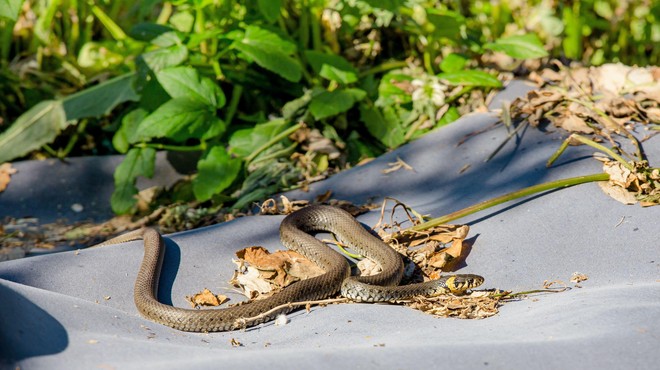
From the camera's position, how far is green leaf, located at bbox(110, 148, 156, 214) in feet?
19.9

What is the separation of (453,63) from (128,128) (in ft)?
8.87

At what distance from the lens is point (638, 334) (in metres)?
2.88

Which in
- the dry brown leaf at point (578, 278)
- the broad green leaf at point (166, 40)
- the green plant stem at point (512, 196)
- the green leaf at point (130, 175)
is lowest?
the green leaf at point (130, 175)

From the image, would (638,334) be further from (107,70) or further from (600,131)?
(107,70)

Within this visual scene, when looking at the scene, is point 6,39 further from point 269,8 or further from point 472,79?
point 472,79

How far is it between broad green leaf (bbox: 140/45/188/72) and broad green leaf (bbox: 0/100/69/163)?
117cm

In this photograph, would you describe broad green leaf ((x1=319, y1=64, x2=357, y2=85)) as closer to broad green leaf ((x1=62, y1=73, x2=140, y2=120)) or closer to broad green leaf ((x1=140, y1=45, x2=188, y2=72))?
broad green leaf ((x1=140, y1=45, x2=188, y2=72))

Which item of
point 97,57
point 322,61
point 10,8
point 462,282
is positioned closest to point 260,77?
point 322,61

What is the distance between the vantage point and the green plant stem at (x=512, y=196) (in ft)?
14.4

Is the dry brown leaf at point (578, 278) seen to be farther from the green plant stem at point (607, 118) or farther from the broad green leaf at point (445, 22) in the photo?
the broad green leaf at point (445, 22)

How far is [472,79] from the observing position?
20.1 ft

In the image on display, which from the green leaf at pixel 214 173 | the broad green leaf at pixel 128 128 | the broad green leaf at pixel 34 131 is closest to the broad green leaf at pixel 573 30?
the green leaf at pixel 214 173

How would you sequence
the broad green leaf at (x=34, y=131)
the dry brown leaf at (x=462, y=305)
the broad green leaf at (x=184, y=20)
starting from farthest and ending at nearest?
the broad green leaf at (x=184, y=20)
the broad green leaf at (x=34, y=131)
the dry brown leaf at (x=462, y=305)

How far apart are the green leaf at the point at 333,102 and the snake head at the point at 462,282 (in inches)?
97.0
